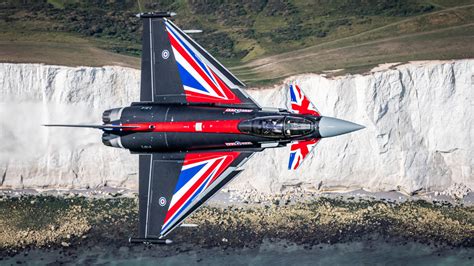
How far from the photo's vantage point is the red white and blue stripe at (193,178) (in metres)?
74.8

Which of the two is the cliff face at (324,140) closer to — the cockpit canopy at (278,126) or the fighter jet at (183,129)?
the fighter jet at (183,129)

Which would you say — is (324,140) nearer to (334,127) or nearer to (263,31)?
(334,127)

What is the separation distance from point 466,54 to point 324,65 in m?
10.9

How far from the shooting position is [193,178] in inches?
2965

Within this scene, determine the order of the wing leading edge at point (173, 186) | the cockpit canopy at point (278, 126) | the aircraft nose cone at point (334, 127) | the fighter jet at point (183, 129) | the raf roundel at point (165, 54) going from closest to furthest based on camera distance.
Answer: the aircraft nose cone at point (334, 127) → the cockpit canopy at point (278, 126) → the fighter jet at point (183, 129) → the wing leading edge at point (173, 186) → the raf roundel at point (165, 54)

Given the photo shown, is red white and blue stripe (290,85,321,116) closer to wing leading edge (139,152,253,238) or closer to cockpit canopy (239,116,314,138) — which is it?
cockpit canopy (239,116,314,138)

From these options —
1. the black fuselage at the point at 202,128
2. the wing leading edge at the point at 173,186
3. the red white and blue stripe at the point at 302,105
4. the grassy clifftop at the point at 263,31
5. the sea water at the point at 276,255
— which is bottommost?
the sea water at the point at 276,255

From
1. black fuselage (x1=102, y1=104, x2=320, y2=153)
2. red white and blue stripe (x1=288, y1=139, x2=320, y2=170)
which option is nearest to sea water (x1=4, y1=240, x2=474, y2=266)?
black fuselage (x1=102, y1=104, x2=320, y2=153)

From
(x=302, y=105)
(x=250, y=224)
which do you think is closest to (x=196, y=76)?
(x=302, y=105)

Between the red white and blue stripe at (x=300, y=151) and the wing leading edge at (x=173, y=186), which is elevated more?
the red white and blue stripe at (x=300, y=151)

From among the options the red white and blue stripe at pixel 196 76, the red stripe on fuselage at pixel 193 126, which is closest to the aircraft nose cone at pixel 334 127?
the red stripe on fuselage at pixel 193 126

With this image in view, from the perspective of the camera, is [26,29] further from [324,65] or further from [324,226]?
[324,226]

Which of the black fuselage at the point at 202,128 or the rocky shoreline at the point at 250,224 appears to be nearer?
the black fuselage at the point at 202,128

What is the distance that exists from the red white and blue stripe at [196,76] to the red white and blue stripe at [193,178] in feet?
12.0
